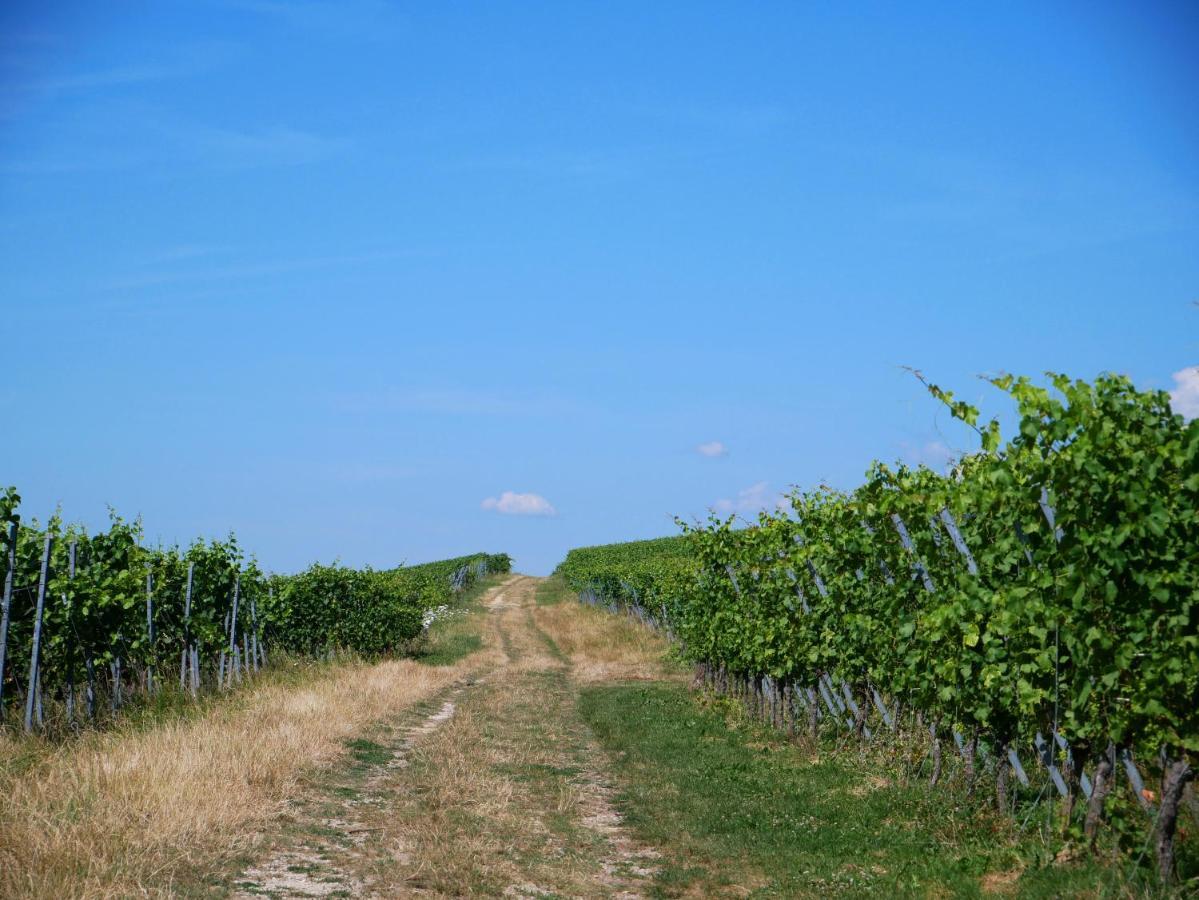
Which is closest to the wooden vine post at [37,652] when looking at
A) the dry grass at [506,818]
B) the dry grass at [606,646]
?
the dry grass at [506,818]

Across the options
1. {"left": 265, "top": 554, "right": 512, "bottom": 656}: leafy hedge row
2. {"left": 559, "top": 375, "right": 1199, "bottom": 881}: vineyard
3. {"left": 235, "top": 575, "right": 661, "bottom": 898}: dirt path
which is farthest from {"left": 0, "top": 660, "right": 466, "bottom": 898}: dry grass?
{"left": 265, "top": 554, "right": 512, "bottom": 656}: leafy hedge row

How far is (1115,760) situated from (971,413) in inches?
105

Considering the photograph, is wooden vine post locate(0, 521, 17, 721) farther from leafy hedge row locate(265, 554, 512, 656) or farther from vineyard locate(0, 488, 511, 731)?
leafy hedge row locate(265, 554, 512, 656)

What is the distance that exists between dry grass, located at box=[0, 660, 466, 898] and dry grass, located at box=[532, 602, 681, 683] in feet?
36.2

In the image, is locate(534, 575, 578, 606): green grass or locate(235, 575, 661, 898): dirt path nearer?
locate(235, 575, 661, 898): dirt path

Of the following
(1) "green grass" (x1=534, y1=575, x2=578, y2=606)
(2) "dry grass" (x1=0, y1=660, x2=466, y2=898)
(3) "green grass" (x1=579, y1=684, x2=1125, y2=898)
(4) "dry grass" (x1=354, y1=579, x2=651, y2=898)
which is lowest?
(3) "green grass" (x1=579, y1=684, x2=1125, y2=898)

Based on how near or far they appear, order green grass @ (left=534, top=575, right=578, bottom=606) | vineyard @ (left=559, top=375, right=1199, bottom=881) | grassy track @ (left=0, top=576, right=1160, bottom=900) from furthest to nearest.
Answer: green grass @ (left=534, top=575, right=578, bottom=606), grassy track @ (left=0, top=576, right=1160, bottom=900), vineyard @ (left=559, top=375, right=1199, bottom=881)

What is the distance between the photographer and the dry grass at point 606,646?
2370cm

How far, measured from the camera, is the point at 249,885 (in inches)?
270

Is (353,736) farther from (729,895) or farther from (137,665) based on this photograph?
(729,895)

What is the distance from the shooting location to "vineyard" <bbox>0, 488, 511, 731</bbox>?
1312 cm

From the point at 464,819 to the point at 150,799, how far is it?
2.55 m

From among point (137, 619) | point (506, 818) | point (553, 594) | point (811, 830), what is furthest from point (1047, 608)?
point (553, 594)

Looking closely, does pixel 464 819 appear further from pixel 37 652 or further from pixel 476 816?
pixel 37 652
